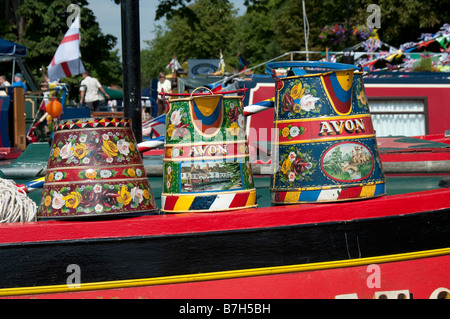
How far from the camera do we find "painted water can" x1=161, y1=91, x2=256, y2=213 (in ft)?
8.24

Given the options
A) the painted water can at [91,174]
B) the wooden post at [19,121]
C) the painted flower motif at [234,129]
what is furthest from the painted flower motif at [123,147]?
the wooden post at [19,121]

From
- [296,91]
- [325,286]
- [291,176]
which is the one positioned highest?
[296,91]

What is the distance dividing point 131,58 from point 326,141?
4.92 feet

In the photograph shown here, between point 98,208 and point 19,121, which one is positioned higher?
point 98,208

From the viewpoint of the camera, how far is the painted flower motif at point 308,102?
258cm

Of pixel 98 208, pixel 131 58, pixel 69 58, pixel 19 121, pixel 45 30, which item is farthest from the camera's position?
pixel 45 30

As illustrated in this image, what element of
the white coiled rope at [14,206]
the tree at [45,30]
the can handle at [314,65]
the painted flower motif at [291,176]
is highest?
the tree at [45,30]

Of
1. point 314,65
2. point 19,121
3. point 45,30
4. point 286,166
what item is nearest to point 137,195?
point 286,166

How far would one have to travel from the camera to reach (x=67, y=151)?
248 cm

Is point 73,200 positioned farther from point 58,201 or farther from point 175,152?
point 175,152

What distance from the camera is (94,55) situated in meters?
35.0

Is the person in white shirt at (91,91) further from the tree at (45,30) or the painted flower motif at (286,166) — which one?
the tree at (45,30)

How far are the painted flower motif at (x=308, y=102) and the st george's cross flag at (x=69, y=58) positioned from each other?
8820mm
